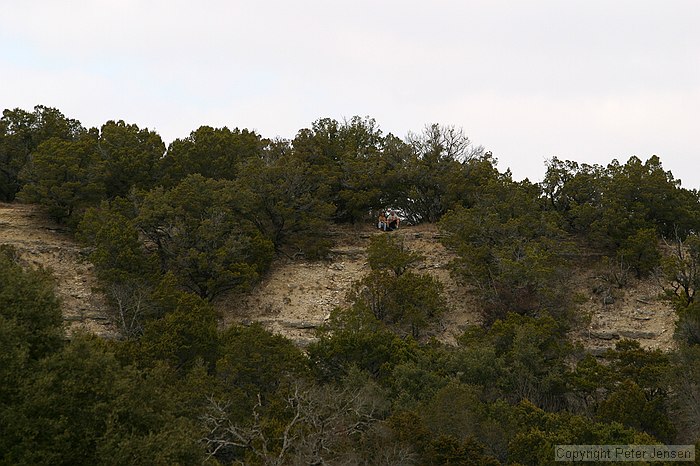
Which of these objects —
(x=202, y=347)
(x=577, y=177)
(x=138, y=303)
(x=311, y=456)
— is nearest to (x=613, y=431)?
(x=311, y=456)

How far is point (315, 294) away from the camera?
127 ft

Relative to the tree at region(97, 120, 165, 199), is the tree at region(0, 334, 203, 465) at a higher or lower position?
lower

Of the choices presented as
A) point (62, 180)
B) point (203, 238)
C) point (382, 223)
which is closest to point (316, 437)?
point (203, 238)

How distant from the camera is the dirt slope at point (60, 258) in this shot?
3547 cm

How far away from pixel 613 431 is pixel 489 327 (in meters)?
12.1

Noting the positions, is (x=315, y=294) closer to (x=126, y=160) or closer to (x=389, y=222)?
(x=389, y=222)

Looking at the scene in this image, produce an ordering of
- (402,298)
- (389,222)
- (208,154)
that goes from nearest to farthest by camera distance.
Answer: (402,298) < (389,222) < (208,154)

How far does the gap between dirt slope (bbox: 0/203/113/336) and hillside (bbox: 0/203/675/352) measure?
0.14 feet

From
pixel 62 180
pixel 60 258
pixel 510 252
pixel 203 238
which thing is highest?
pixel 62 180

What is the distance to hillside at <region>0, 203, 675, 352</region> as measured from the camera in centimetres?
3553

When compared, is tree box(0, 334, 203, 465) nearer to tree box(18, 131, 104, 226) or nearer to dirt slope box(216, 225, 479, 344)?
dirt slope box(216, 225, 479, 344)

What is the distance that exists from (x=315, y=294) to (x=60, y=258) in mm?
Result: 12099

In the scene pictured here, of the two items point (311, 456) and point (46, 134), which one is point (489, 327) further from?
point (46, 134)

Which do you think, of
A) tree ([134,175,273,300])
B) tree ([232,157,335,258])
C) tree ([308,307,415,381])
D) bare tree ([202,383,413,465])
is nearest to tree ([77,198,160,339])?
tree ([134,175,273,300])
